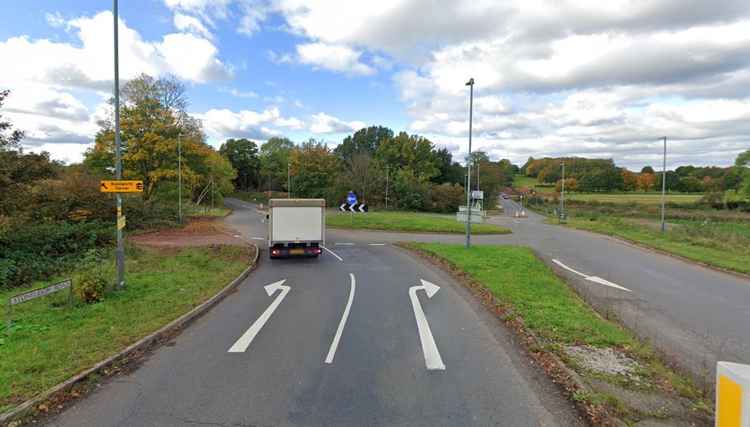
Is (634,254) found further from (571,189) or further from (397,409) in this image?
(571,189)

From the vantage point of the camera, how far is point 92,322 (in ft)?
24.2

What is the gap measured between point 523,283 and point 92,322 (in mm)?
9833

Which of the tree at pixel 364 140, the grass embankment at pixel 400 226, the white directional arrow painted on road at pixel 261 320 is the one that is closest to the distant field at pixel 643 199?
the tree at pixel 364 140

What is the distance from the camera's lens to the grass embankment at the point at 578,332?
4656 mm

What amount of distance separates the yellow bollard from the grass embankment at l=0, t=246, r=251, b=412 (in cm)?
672

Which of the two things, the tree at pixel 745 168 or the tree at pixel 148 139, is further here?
the tree at pixel 745 168

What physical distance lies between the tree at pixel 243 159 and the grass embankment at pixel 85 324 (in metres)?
93.2

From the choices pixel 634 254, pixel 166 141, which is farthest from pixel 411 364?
pixel 166 141

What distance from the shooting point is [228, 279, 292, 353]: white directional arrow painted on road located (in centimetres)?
667

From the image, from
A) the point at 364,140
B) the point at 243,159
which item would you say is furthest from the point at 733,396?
the point at 243,159

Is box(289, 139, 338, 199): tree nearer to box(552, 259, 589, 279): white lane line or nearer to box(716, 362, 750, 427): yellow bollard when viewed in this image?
box(552, 259, 589, 279): white lane line

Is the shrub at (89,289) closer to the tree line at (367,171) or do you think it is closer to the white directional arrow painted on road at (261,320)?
the white directional arrow painted on road at (261,320)

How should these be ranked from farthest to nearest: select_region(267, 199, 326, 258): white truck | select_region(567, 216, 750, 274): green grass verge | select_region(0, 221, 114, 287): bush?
select_region(567, 216, 750, 274): green grass verge
select_region(267, 199, 326, 258): white truck
select_region(0, 221, 114, 287): bush

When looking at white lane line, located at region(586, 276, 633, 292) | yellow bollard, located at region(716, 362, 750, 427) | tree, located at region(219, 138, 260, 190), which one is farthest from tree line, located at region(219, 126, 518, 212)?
yellow bollard, located at region(716, 362, 750, 427)
